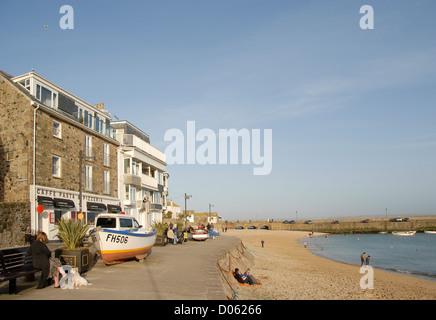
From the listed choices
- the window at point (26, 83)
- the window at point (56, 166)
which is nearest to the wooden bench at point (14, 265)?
the window at point (56, 166)

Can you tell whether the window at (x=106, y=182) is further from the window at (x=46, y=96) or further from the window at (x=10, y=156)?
the window at (x=10, y=156)

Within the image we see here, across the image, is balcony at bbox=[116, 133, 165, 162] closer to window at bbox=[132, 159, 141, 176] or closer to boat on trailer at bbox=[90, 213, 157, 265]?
window at bbox=[132, 159, 141, 176]

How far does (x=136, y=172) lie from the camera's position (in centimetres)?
3928

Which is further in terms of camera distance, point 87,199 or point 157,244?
point 87,199

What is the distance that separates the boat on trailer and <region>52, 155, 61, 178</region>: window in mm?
11504

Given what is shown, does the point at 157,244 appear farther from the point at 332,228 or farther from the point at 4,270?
the point at 332,228

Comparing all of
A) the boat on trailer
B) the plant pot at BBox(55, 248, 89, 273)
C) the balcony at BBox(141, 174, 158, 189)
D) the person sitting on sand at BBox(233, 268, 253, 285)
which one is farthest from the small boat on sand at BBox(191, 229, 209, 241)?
the plant pot at BBox(55, 248, 89, 273)

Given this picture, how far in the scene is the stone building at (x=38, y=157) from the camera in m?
22.7

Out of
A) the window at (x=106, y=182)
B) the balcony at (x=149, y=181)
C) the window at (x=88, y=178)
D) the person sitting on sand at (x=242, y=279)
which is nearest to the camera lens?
the person sitting on sand at (x=242, y=279)

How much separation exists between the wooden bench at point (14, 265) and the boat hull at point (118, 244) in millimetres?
3691
